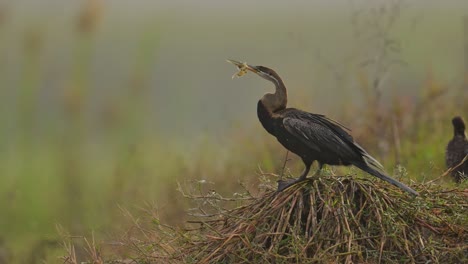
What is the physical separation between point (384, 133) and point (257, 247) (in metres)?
7.11

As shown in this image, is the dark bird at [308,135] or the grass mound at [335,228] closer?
the grass mound at [335,228]

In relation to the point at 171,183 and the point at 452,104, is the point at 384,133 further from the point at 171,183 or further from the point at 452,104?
the point at 171,183

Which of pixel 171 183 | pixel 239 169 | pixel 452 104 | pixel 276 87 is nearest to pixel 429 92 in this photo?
pixel 452 104

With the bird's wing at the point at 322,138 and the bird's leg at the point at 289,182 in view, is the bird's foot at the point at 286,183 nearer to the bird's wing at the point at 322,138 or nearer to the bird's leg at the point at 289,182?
the bird's leg at the point at 289,182

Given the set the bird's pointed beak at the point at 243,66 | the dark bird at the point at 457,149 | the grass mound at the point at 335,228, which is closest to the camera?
the grass mound at the point at 335,228

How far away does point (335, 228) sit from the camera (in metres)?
5.99

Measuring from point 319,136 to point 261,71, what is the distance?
55cm

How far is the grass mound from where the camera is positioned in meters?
5.91

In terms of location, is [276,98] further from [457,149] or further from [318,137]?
[457,149]

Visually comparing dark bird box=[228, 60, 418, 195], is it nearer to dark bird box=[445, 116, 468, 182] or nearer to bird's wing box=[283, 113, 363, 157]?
bird's wing box=[283, 113, 363, 157]

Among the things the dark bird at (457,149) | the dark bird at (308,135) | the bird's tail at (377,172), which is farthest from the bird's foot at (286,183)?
the dark bird at (457,149)

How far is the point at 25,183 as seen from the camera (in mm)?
11672

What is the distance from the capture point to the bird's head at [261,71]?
6332 mm

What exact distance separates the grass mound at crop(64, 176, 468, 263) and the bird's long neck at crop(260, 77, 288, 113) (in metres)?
0.50
